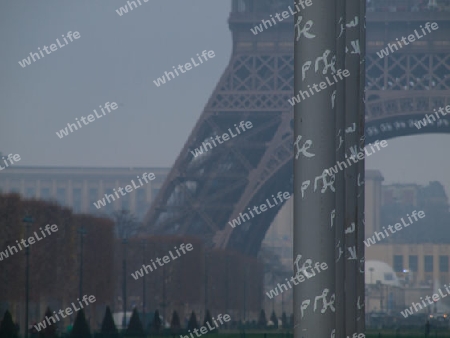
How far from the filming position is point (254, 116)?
57844 mm

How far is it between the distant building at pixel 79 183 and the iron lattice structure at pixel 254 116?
55.4 m

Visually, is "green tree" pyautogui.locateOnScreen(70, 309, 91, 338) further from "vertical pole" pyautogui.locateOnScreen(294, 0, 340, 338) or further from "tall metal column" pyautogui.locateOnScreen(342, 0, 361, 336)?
"vertical pole" pyautogui.locateOnScreen(294, 0, 340, 338)

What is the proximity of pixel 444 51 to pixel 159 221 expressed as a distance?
641 inches

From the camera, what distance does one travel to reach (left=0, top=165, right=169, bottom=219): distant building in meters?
117

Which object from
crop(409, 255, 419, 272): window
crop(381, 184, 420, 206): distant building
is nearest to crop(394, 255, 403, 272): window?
crop(409, 255, 419, 272): window

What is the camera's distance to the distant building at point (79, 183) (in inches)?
4594

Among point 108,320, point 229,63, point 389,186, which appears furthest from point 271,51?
point 389,186

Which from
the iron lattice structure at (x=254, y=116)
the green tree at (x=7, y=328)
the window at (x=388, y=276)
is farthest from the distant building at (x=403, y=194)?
the green tree at (x=7, y=328)

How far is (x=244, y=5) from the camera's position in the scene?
6391 centimetres

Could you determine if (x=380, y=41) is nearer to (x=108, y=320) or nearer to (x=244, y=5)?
(x=244, y=5)

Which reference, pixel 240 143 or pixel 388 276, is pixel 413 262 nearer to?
pixel 388 276

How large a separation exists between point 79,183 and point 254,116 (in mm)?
62173

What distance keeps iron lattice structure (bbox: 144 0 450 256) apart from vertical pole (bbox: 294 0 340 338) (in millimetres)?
48664

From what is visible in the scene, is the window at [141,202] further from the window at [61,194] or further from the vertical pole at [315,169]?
the vertical pole at [315,169]
